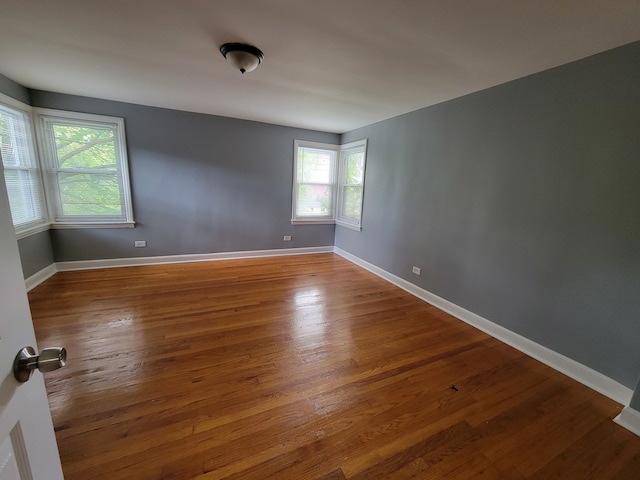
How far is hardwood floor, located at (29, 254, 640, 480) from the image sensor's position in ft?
4.52

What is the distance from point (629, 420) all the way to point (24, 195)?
19.2ft

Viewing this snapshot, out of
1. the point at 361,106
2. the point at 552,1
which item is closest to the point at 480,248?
the point at 552,1

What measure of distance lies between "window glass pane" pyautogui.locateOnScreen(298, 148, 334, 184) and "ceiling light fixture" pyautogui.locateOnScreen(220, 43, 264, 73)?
273 cm

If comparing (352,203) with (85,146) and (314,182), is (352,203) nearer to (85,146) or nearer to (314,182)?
(314,182)

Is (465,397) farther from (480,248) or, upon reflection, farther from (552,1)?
(552,1)

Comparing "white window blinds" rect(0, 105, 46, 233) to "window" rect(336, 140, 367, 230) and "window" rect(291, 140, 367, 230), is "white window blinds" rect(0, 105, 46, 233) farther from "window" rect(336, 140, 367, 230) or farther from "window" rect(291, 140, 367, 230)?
"window" rect(336, 140, 367, 230)

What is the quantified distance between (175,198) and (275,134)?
6.25 feet

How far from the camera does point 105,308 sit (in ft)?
9.14

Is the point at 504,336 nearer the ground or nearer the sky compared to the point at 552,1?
nearer the ground

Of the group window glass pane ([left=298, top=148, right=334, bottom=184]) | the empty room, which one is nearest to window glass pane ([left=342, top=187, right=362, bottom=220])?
window glass pane ([left=298, top=148, right=334, bottom=184])

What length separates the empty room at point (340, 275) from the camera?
1.44m

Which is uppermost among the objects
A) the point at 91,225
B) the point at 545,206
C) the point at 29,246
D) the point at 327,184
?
the point at 327,184

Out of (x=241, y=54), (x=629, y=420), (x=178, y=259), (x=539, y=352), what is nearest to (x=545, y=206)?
(x=539, y=352)

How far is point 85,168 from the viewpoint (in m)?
3.64
